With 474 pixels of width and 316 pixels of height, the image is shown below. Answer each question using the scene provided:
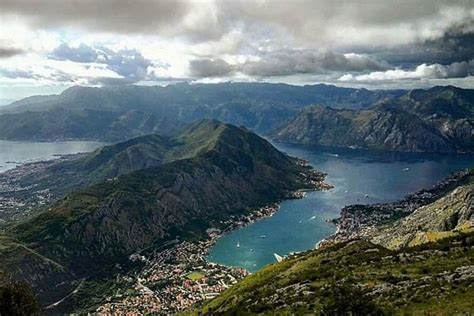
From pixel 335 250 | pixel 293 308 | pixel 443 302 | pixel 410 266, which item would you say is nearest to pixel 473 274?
pixel 443 302

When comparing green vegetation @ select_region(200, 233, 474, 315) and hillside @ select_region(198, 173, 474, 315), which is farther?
green vegetation @ select_region(200, 233, 474, 315)

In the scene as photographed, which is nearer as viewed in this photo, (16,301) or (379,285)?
(379,285)

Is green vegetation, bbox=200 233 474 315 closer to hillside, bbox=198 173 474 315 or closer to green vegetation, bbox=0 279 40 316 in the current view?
hillside, bbox=198 173 474 315

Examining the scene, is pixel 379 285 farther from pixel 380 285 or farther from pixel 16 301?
pixel 16 301

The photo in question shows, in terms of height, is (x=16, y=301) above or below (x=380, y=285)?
below

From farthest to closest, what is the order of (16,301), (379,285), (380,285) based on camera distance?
(16,301), (379,285), (380,285)

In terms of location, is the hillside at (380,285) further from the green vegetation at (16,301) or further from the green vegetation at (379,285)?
the green vegetation at (16,301)

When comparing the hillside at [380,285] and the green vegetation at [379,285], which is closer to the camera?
the hillside at [380,285]

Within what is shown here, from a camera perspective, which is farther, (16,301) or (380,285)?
(16,301)

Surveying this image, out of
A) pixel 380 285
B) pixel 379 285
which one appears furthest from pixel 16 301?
pixel 380 285

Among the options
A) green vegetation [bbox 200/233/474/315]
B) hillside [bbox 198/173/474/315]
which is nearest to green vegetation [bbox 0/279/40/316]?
hillside [bbox 198/173/474/315]

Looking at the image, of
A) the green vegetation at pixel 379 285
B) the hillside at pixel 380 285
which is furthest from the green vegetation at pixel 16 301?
the green vegetation at pixel 379 285

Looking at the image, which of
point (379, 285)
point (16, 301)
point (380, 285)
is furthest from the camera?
point (16, 301)
